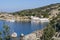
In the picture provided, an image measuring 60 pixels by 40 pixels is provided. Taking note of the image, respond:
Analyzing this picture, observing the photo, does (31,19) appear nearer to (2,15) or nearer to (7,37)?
(2,15)

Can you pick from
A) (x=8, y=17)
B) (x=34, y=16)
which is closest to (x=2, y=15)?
(x=8, y=17)

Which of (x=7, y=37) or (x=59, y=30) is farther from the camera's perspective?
(x=59, y=30)

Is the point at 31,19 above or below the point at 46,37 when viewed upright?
below

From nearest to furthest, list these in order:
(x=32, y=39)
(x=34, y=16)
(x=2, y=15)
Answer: (x=32, y=39) < (x=34, y=16) < (x=2, y=15)

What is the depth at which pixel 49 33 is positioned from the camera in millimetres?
29094

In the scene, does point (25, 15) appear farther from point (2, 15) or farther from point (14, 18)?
point (2, 15)

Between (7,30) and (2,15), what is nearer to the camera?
(7,30)

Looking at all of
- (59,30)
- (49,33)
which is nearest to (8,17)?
(59,30)

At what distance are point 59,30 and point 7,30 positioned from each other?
→ 49.2 feet

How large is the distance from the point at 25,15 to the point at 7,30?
125m

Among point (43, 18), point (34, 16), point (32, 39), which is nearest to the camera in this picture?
point (32, 39)

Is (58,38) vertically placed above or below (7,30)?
below

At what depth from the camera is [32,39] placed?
4019cm

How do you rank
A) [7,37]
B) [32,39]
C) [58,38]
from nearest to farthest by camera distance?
[7,37]
[58,38]
[32,39]
